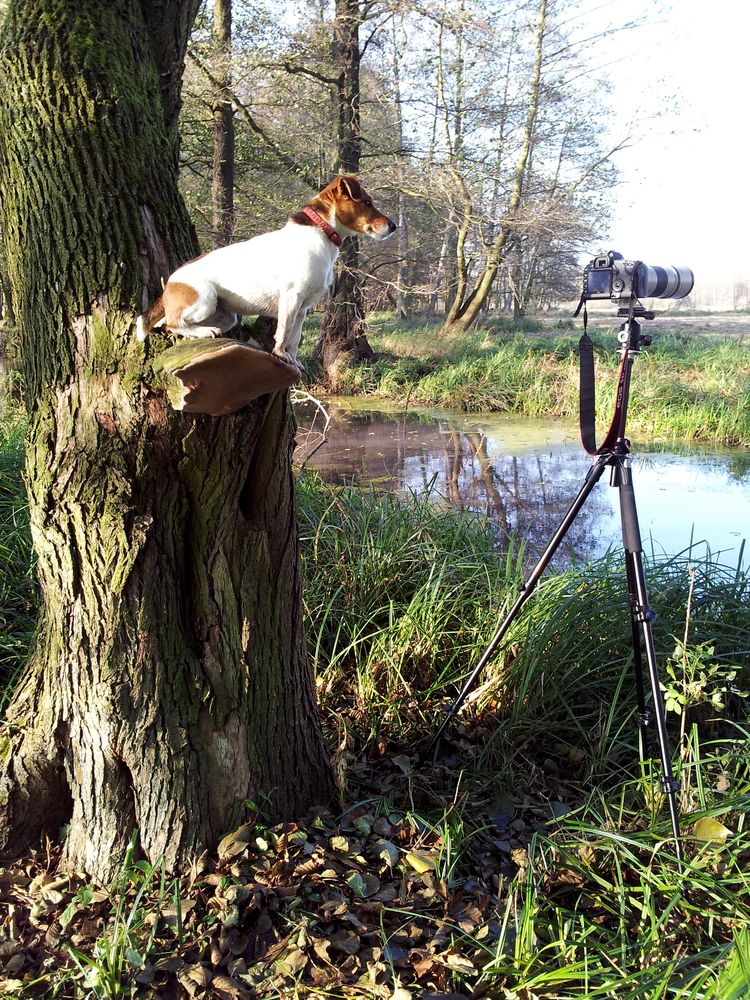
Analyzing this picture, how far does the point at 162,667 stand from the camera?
6.17 feet

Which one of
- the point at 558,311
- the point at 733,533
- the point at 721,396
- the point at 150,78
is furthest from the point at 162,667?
the point at 558,311

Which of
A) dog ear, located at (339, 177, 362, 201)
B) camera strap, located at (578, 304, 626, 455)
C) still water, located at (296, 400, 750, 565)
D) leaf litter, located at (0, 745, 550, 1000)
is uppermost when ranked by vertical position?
dog ear, located at (339, 177, 362, 201)

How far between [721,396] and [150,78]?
9.99m

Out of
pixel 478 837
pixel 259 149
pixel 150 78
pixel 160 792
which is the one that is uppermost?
pixel 259 149

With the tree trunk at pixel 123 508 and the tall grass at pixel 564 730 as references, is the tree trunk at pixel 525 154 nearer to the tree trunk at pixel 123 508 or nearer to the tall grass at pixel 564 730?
the tall grass at pixel 564 730

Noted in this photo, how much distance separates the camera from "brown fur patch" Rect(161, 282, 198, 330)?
1379mm

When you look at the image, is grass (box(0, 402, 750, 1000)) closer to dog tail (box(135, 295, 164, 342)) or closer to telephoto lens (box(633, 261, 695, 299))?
telephoto lens (box(633, 261, 695, 299))

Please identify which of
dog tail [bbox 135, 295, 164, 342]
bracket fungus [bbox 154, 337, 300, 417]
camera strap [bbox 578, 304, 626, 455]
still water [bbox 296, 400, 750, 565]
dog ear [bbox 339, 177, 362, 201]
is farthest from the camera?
still water [bbox 296, 400, 750, 565]

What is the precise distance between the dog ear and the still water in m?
3.04

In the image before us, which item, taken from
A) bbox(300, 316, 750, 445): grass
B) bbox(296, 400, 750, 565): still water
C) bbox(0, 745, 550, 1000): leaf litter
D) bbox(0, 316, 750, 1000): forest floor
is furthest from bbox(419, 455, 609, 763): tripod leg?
bbox(300, 316, 750, 445): grass

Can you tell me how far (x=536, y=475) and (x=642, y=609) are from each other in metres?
5.65

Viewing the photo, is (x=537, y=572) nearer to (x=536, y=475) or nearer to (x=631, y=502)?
(x=631, y=502)

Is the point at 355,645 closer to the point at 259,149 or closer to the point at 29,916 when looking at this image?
the point at 29,916

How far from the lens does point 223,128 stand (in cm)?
874
